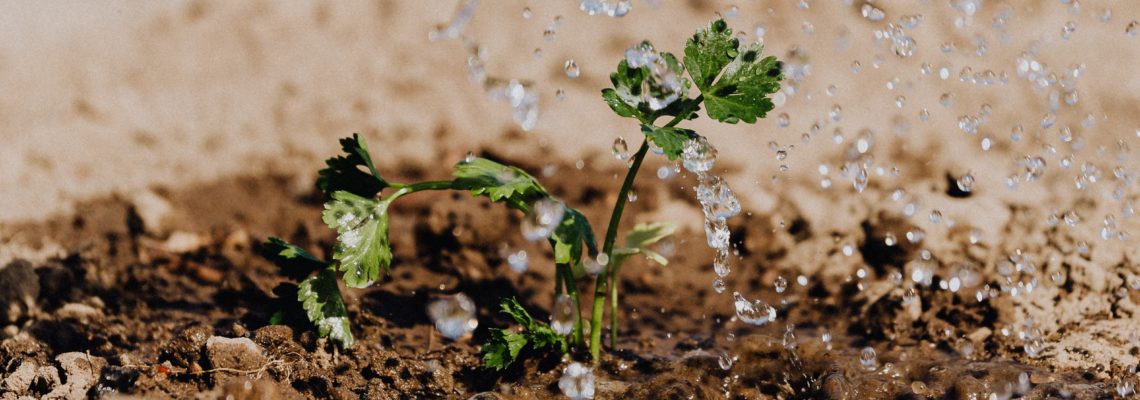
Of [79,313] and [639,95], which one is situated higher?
[639,95]

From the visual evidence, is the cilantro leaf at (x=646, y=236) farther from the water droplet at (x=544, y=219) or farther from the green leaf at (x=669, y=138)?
the green leaf at (x=669, y=138)

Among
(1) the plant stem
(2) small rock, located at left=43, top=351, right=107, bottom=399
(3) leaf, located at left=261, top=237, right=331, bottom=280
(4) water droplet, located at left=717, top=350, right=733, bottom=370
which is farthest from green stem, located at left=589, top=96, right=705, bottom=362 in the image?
(2) small rock, located at left=43, top=351, right=107, bottom=399

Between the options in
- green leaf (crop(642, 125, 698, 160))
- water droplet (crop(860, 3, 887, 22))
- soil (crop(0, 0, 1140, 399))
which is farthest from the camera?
water droplet (crop(860, 3, 887, 22))

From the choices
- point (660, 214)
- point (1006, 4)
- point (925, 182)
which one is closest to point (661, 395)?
point (660, 214)

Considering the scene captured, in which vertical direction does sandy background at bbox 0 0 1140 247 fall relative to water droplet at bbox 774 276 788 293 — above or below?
above

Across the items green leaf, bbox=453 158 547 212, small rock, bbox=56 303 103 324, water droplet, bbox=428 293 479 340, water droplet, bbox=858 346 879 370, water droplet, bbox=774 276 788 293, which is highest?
green leaf, bbox=453 158 547 212

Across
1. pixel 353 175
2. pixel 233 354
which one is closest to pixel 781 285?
pixel 353 175

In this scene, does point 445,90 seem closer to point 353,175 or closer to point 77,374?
point 353,175

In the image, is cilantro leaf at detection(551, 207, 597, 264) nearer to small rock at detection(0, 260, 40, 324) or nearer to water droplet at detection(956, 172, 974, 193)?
small rock at detection(0, 260, 40, 324)
